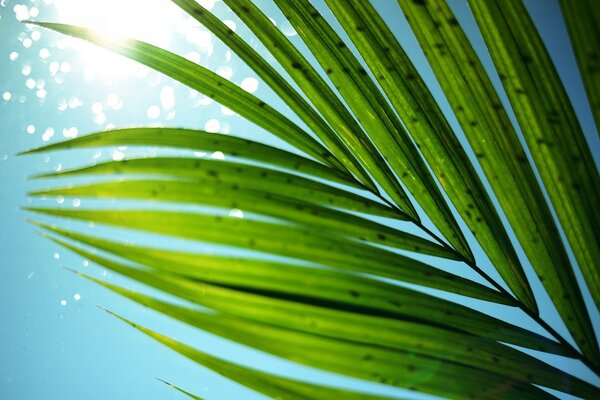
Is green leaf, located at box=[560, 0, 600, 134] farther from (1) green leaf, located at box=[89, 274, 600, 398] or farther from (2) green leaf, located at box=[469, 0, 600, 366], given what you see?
(1) green leaf, located at box=[89, 274, 600, 398]

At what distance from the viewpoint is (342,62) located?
1.91 feet

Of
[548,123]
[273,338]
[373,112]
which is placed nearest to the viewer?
[273,338]

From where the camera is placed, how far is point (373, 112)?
587mm

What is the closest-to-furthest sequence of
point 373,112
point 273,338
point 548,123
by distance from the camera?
1. point 273,338
2. point 548,123
3. point 373,112

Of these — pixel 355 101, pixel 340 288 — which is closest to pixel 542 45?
pixel 355 101

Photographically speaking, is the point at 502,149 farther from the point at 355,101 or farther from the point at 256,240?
the point at 256,240

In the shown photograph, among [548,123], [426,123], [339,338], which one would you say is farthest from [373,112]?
[339,338]

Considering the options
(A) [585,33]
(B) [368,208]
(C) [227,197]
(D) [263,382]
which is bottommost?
(D) [263,382]

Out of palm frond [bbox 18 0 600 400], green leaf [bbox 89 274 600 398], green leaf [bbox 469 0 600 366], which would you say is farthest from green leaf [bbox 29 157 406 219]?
green leaf [bbox 469 0 600 366]

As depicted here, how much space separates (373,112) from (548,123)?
206 mm

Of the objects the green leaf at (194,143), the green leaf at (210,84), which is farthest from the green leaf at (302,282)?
the green leaf at (210,84)

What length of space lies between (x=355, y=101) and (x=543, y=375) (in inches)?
15.2

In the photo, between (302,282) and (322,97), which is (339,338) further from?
(322,97)

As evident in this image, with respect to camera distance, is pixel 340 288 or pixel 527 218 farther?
pixel 527 218
